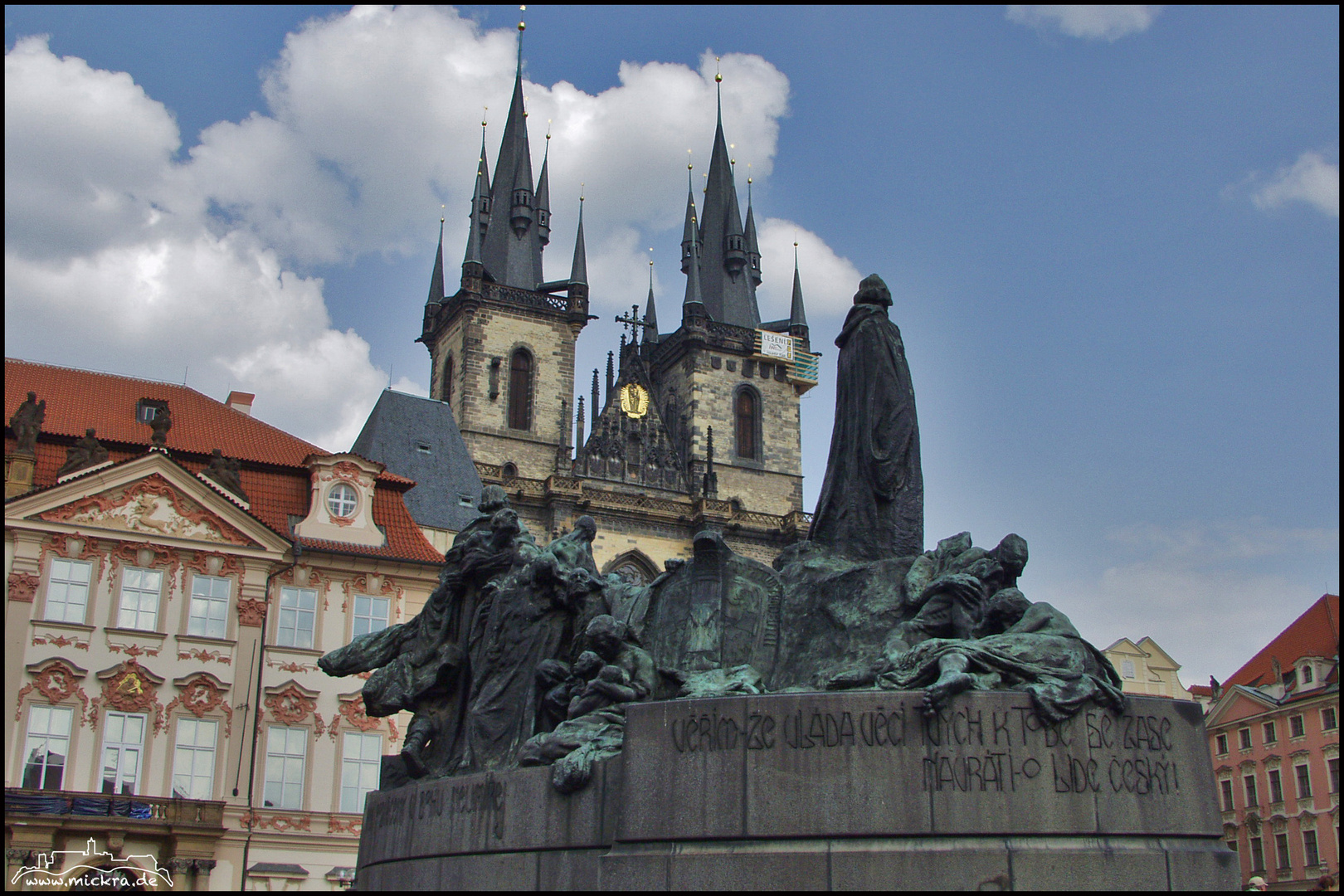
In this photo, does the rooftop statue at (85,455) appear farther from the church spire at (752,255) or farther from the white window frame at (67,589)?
the church spire at (752,255)

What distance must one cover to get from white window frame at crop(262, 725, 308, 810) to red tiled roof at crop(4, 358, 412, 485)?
5518 mm

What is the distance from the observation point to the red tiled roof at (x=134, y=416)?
2592cm

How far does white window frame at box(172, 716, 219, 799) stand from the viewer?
2261 centimetres

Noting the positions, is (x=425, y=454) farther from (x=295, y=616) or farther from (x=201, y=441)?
(x=295, y=616)

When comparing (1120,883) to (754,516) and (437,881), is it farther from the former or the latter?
(754,516)

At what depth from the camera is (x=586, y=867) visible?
278 inches

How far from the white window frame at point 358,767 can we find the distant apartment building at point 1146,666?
93.7 ft

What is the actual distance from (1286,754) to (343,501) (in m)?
26.1

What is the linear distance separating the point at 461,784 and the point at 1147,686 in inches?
1633

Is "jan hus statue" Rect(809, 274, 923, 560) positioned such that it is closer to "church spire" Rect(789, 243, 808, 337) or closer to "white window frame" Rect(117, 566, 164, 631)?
"white window frame" Rect(117, 566, 164, 631)

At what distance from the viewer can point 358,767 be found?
2386 cm

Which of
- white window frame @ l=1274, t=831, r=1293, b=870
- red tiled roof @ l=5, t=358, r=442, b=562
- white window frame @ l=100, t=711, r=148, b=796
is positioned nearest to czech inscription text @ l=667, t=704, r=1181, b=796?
white window frame @ l=100, t=711, r=148, b=796

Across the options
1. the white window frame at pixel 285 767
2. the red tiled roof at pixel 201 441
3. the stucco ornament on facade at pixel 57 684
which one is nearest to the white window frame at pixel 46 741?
the stucco ornament on facade at pixel 57 684

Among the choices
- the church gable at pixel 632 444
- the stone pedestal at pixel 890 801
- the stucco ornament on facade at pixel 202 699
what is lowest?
the stone pedestal at pixel 890 801
